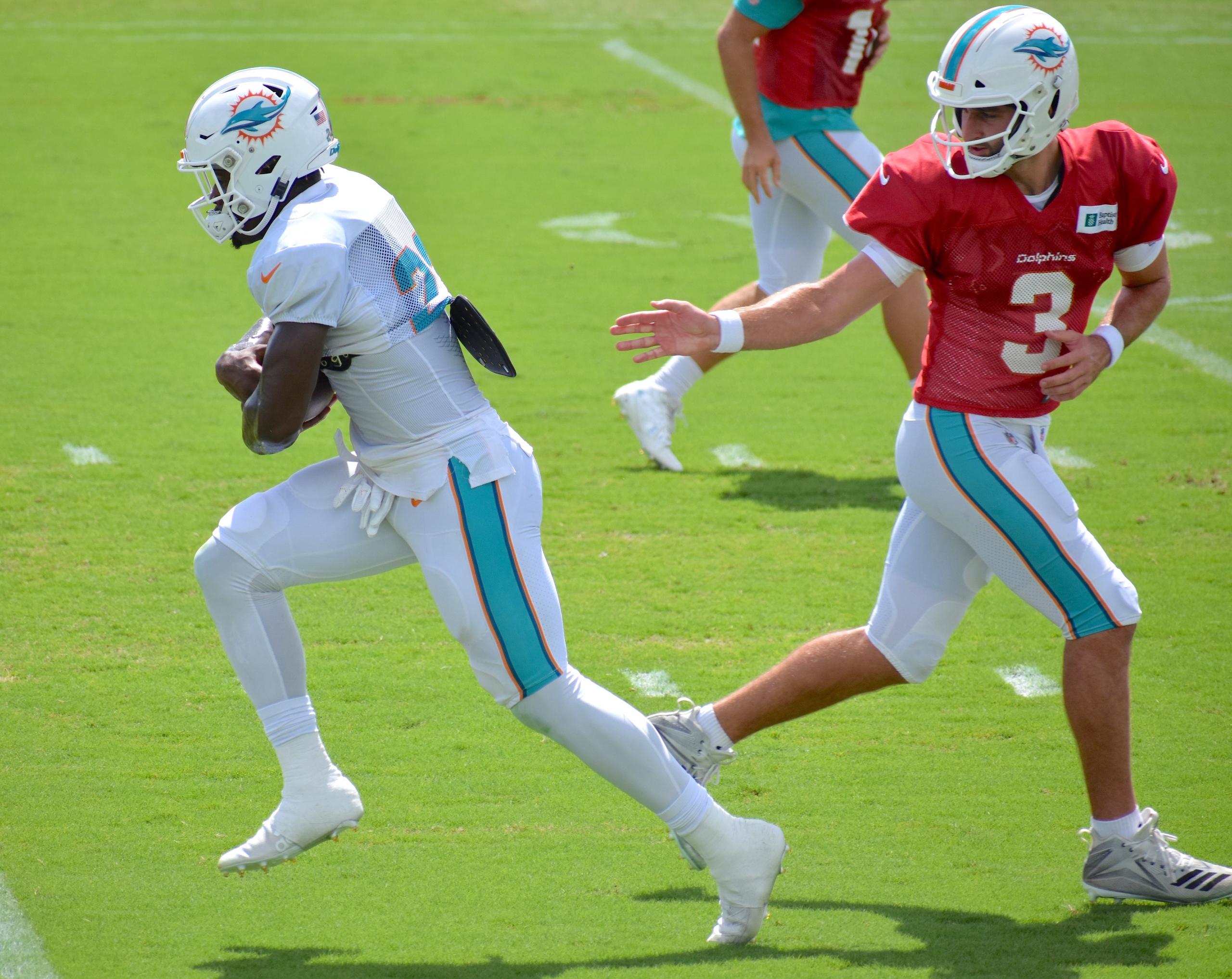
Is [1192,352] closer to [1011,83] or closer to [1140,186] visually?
[1140,186]

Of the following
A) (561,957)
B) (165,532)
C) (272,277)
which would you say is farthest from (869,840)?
(165,532)

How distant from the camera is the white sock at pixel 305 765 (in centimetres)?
324

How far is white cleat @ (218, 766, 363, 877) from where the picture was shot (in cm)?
320

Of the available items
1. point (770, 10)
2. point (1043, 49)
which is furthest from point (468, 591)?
point (770, 10)

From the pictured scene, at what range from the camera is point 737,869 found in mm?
3143

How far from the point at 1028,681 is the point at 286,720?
2.32 meters

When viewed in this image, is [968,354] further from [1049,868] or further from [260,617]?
[260,617]

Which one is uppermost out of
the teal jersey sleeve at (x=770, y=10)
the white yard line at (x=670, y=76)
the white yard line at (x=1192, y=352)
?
the teal jersey sleeve at (x=770, y=10)

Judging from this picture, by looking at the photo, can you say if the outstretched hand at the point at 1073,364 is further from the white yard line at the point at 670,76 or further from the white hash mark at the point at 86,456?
the white yard line at the point at 670,76

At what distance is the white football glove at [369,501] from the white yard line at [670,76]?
483 inches

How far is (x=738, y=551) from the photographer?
5.58m

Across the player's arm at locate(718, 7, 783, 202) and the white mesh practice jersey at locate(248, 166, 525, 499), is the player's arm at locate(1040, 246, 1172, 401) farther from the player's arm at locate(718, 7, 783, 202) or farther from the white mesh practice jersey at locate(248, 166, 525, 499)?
the player's arm at locate(718, 7, 783, 202)

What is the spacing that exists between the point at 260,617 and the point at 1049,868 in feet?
6.33

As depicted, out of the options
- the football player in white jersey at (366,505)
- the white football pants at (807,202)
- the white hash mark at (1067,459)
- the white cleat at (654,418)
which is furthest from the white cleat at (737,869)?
the white hash mark at (1067,459)
